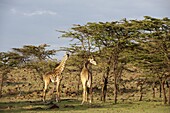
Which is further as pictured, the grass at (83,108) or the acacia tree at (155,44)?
the acacia tree at (155,44)

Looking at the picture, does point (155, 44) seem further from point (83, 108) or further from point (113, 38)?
point (83, 108)

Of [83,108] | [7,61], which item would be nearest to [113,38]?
[83,108]

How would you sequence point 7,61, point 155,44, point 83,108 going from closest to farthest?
point 83,108 < point 155,44 < point 7,61

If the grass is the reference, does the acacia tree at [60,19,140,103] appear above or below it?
above

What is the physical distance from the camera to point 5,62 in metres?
25.3

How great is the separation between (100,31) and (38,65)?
26.9ft

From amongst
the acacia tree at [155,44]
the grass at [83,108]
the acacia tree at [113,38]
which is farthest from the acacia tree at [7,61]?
the acacia tree at [155,44]

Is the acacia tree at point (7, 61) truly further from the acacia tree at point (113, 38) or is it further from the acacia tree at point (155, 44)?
the acacia tree at point (155, 44)

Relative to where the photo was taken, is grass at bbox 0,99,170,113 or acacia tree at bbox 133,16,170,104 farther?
acacia tree at bbox 133,16,170,104

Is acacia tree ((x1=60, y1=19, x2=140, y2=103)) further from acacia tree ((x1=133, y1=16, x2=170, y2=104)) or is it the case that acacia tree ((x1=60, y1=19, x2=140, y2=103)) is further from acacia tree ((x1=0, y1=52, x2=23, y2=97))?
acacia tree ((x1=0, y1=52, x2=23, y2=97))

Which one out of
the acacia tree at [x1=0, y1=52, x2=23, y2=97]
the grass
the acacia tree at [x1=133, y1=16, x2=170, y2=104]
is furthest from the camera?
the acacia tree at [x1=0, y1=52, x2=23, y2=97]

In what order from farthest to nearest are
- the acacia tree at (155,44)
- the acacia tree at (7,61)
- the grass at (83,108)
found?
the acacia tree at (7,61)
the acacia tree at (155,44)
the grass at (83,108)

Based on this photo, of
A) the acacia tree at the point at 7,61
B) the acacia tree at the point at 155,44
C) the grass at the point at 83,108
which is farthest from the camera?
the acacia tree at the point at 7,61

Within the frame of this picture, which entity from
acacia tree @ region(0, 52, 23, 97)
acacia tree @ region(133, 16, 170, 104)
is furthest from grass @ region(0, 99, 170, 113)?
acacia tree @ region(0, 52, 23, 97)
